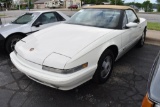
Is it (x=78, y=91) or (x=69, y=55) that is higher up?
(x=69, y=55)

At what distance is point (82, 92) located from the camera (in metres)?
3.43

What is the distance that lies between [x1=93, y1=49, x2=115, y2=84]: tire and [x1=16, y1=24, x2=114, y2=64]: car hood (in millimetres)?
375

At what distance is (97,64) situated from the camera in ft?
10.7

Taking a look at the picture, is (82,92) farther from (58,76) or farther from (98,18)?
(98,18)

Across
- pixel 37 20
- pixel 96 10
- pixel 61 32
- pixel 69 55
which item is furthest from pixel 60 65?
pixel 37 20

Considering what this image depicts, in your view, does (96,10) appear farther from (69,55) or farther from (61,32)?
(69,55)

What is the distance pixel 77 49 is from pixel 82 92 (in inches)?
33.7

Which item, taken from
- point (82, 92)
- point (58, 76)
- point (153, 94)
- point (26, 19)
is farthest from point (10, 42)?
point (153, 94)

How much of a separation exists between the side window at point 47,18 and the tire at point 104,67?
3230 millimetres

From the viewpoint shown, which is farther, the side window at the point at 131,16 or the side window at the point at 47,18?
the side window at the point at 47,18

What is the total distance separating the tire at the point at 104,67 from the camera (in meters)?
3.37

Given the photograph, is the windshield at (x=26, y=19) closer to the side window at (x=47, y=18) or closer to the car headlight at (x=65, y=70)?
the side window at (x=47, y=18)

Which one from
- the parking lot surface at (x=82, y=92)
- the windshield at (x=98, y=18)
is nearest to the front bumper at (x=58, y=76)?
the parking lot surface at (x=82, y=92)

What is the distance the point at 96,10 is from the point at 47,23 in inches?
87.8
